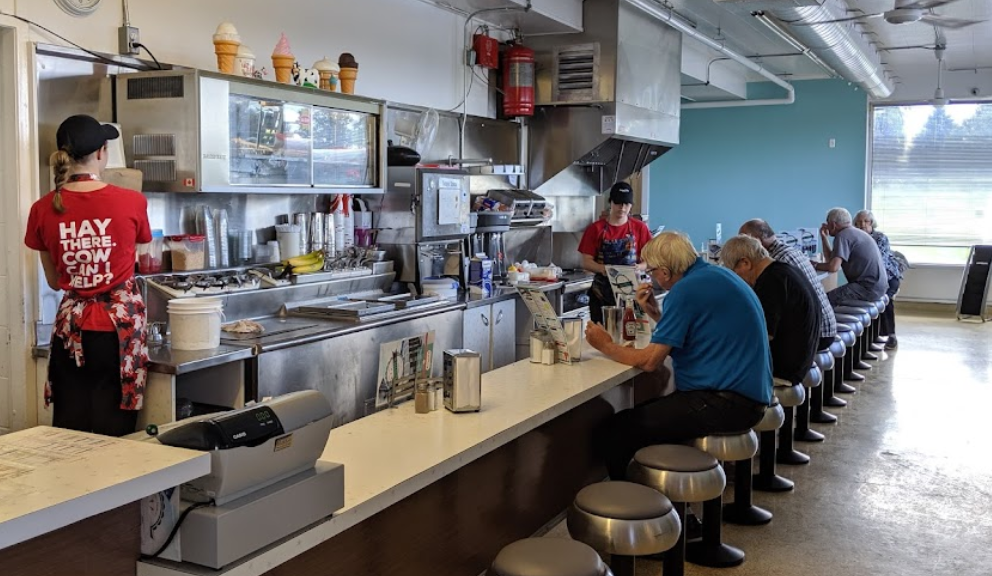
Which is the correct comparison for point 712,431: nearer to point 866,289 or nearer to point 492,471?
point 492,471

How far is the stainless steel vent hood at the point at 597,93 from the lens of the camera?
25.7 ft

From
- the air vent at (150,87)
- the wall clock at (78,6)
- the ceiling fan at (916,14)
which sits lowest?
the air vent at (150,87)

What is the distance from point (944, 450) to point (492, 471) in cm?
382

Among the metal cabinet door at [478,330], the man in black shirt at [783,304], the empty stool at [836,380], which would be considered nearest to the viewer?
the man in black shirt at [783,304]

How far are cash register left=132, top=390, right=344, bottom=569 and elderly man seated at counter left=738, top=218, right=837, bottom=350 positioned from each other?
4.13m

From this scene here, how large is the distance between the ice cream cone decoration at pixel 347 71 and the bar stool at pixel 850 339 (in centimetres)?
406

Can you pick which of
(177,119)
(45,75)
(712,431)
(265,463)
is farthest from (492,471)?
(45,75)

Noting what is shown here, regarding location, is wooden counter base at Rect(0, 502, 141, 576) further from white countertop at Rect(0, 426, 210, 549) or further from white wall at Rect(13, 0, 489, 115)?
white wall at Rect(13, 0, 489, 115)

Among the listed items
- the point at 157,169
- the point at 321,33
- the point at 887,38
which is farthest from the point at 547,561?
the point at 887,38

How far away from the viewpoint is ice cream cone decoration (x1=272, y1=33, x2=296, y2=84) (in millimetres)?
5039

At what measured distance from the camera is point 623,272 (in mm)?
4754

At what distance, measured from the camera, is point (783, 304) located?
4867mm

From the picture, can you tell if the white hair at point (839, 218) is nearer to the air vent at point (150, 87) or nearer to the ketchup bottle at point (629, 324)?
the ketchup bottle at point (629, 324)

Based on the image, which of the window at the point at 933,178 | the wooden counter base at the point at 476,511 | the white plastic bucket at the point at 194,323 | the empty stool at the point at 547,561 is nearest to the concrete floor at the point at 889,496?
the wooden counter base at the point at 476,511
